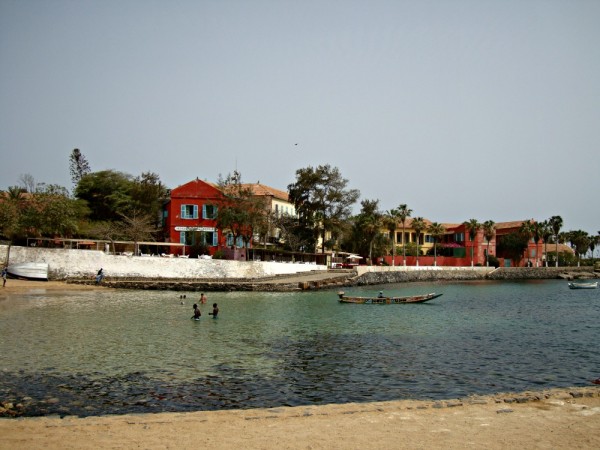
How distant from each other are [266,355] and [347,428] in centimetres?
1182

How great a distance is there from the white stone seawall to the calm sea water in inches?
570

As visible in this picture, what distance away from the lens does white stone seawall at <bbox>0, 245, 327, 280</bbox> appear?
185 ft

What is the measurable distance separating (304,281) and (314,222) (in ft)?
63.3

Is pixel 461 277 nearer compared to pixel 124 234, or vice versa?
pixel 124 234

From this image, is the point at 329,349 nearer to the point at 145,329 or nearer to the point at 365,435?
the point at 145,329

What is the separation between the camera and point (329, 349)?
2523 cm

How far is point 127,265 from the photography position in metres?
59.7

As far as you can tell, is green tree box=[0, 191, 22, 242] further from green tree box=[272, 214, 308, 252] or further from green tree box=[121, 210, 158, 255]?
green tree box=[272, 214, 308, 252]

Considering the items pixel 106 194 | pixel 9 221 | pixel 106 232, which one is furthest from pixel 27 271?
pixel 106 194

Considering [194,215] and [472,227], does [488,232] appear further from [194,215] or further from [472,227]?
[194,215]

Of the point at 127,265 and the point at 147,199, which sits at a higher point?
the point at 147,199


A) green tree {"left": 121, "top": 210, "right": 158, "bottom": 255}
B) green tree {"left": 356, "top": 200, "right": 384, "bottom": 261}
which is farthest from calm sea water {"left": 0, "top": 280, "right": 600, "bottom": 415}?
green tree {"left": 356, "top": 200, "right": 384, "bottom": 261}

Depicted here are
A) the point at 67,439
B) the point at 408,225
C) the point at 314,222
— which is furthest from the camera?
the point at 408,225

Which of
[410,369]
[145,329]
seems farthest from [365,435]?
[145,329]
